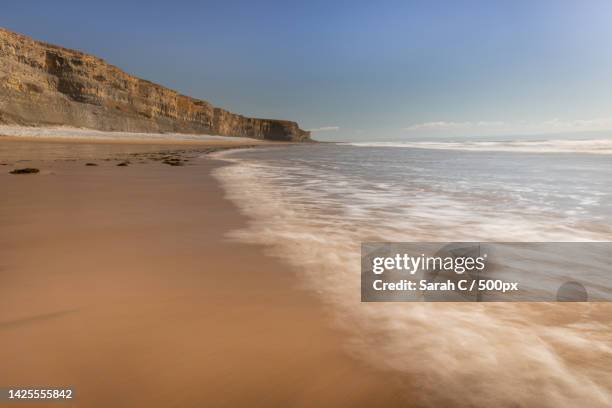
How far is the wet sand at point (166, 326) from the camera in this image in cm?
121

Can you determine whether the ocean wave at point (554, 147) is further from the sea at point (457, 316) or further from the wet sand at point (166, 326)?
the wet sand at point (166, 326)

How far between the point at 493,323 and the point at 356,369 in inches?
32.1

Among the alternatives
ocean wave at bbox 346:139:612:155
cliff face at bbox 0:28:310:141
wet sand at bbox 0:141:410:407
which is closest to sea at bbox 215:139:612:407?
wet sand at bbox 0:141:410:407

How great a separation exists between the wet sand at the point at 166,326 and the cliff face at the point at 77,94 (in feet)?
170

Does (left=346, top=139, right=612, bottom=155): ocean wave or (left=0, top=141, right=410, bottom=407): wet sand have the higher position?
(left=346, top=139, right=612, bottom=155): ocean wave

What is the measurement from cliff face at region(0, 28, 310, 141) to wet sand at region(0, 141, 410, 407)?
5182cm

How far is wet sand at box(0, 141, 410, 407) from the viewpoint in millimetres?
1208

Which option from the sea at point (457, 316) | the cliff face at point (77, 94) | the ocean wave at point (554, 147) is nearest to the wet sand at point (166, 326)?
the sea at point (457, 316)

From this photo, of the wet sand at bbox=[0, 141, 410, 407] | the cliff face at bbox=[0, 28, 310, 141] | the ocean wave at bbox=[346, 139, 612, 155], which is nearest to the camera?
the wet sand at bbox=[0, 141, 410, 407]

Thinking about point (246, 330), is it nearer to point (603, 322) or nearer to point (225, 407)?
point (225, 407)

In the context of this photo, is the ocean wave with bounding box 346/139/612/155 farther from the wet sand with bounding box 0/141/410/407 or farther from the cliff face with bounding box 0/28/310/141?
the cliff face with bounding box 0/28/310/141

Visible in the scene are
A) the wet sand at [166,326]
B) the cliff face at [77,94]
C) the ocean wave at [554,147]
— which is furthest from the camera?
the cliff face at [77,94]

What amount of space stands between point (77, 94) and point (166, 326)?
66622 mm

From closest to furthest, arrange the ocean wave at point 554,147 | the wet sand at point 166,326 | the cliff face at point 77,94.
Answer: the wet sand at point 166,326 < the ocean wave at point 554,147 < the cliff face at point 77,94
